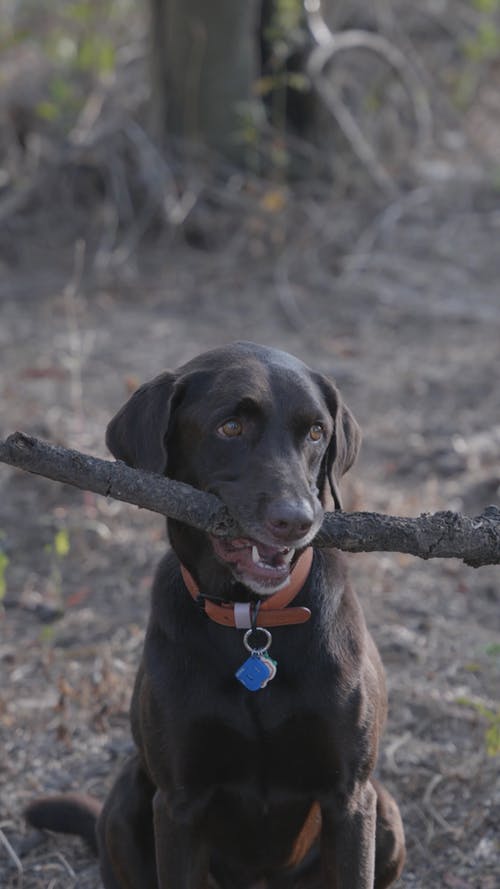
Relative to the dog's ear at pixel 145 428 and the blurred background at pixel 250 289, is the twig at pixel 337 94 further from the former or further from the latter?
the dog's ear at pixel 145 428

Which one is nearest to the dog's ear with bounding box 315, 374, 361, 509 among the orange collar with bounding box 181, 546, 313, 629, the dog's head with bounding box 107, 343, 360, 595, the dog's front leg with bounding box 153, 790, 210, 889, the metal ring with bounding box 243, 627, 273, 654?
the dog's head with bounding box 107, 343, 360, 595

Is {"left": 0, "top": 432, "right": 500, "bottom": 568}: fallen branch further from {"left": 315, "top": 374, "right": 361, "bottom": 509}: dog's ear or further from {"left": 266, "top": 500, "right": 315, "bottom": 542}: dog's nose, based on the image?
{"left": 315, "top": 374, "right": 361, "bottom": 509}: dog's ear

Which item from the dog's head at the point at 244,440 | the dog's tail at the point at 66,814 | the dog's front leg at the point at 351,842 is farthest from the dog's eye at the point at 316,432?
the dog's tail at the point at 66,814

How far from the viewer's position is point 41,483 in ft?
19.6

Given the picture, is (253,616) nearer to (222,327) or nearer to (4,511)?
(4,511)

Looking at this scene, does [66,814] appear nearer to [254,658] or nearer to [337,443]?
[254,658]

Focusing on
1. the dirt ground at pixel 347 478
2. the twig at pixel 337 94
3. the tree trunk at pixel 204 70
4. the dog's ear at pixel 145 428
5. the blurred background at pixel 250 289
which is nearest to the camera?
the dog's ear at pixel 145 428

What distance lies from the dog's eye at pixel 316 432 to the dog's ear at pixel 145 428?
1.16 ft

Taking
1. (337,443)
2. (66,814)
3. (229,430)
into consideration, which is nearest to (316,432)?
(337,443)

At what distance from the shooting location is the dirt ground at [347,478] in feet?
13.2

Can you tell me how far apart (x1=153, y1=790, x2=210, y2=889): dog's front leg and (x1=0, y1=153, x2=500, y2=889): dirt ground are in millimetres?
712

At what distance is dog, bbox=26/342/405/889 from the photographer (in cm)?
302

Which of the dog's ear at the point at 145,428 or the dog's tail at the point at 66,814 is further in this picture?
the dog's tail at the point at 66,814

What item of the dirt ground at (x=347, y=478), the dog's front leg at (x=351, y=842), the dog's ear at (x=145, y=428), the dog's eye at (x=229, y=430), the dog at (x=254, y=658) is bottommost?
the dirt ground at (x=347, y=478)
